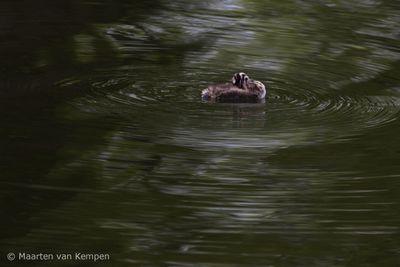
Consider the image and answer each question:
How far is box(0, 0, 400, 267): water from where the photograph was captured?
522cm

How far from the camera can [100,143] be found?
6445mm

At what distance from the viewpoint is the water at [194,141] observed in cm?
522

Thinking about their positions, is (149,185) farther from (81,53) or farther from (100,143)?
(81,53)

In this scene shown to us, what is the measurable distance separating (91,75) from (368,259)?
340 cm

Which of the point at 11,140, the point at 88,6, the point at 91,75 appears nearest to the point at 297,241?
the point at 11,140

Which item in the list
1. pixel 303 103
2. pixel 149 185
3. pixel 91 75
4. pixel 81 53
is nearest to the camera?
pixel 149 185

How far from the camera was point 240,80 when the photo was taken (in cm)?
761

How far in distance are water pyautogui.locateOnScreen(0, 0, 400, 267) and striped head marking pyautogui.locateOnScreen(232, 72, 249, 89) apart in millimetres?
146

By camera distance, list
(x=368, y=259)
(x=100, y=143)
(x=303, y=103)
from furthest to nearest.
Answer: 1. (x=303, y=103)
2. (x=100, y=143)
3. (x=368, y=259)
